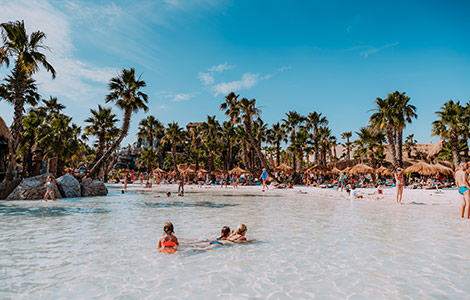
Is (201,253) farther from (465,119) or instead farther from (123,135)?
(465,119)

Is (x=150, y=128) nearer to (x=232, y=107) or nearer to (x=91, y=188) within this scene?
(x=232, y=107)

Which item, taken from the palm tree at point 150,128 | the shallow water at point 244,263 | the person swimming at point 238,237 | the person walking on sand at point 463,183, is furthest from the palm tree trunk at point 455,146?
the palm tree at point 150,128

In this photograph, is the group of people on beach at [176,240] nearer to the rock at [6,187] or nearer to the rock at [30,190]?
the rock at [30,190]

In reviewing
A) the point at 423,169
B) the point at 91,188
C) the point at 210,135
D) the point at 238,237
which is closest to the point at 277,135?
the point at 210,135

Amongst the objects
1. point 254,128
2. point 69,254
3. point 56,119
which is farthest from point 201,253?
point 254,128

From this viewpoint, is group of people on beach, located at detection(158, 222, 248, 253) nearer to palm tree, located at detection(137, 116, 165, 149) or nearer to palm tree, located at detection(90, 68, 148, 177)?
palm tree, located at detection(90, 68, 148, 177)

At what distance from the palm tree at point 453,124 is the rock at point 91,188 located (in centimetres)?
3120

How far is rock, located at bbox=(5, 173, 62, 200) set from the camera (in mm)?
16938

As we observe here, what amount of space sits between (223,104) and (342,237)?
102ft

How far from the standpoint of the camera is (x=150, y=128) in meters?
52.3

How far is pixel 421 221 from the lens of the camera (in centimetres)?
995

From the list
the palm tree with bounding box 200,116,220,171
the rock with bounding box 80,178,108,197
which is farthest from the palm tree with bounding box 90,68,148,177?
the palm tree with bounding box 200,116,220,171

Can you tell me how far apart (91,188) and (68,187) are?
2.02 m

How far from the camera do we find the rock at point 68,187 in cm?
1919
